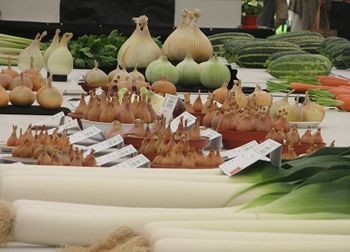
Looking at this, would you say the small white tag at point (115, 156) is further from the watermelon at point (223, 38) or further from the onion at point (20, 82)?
the watermelon at point (223, 38)

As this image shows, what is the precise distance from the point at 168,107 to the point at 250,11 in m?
9.74

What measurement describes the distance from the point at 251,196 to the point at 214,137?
1056 millimetres

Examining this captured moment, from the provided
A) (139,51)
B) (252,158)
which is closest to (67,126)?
(252,158)

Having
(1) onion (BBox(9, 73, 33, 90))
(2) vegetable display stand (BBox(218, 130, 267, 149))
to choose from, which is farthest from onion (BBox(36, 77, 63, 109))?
(2) vegetable display stand (BBox(218, 130, 267, 149))

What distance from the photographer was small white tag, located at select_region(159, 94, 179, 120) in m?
3.62

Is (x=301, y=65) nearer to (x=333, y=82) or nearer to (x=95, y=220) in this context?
(x=333, y=82)

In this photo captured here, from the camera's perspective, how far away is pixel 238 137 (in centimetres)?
340

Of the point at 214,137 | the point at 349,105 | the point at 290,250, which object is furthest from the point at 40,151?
the point at 349,105

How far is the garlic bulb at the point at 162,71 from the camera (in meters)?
4.90

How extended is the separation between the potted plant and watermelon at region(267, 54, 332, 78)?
258 inches

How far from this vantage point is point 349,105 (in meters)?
4.93

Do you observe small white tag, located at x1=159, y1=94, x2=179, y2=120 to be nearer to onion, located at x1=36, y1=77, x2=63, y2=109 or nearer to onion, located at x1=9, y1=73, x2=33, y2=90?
onion, located at x1=36, y1=77, x2=63, y2=109

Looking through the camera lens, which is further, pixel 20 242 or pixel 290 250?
→ pixel 20 242

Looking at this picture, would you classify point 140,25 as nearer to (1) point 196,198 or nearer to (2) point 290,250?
(1) point 196,198
